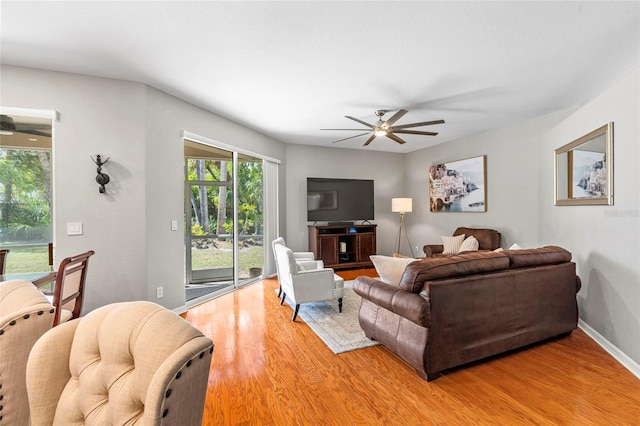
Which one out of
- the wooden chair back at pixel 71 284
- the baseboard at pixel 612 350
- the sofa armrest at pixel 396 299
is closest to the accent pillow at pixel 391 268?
the sofa armrest at pixel 396 299

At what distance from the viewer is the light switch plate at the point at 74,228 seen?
2.85m

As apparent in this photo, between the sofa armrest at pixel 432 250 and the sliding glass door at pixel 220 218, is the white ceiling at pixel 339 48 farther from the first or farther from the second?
the sofa armrest at pixel 432 250

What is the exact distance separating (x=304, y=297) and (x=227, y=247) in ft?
6.08

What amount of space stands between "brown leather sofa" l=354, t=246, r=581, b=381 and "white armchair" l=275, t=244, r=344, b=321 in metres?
0.74

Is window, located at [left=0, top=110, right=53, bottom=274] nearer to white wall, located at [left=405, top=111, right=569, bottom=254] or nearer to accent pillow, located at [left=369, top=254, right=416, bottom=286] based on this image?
accent pillow, located at [left=369, top=254, right=416, bottom=286]

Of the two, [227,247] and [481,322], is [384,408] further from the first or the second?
[227,247]

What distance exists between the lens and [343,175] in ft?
21.4

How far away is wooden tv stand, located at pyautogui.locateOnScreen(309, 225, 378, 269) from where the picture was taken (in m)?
5.78

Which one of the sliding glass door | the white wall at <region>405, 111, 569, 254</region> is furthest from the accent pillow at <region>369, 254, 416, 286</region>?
the white wall at <region>405, 111, 569, 254</region>

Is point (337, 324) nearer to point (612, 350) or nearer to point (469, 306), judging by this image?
point (469, 306)

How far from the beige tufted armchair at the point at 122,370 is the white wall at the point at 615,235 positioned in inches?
131

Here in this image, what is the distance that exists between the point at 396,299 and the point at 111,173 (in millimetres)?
3063

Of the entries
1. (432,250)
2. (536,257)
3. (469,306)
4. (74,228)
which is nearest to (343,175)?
(432,250)

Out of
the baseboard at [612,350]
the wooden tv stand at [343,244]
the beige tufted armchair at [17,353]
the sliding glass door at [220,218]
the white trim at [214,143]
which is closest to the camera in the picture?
the beige tufted armchair at [17,353]
